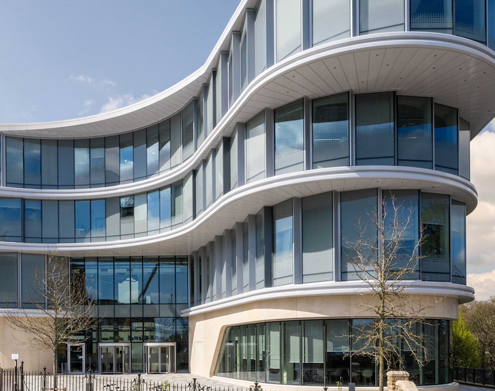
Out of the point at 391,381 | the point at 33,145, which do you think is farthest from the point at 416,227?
the point at 33,145

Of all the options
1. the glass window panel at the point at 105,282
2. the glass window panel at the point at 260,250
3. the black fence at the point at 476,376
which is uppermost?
the glass window panel at the point at 260,250

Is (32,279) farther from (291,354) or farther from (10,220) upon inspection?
(291,354)

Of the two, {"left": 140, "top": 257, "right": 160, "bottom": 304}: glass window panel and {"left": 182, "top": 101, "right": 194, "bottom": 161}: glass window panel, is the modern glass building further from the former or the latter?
{"left": 140, "top": 257, "right": 160, "bottom": 304}: glass window panel

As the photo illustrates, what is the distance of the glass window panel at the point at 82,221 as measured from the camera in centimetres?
4489

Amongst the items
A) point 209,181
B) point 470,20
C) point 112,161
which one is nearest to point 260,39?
point 470,20

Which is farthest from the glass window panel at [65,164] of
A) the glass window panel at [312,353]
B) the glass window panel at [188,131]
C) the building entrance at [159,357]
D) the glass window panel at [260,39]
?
the glass window panel at [312,353]

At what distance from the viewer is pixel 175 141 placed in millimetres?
41312

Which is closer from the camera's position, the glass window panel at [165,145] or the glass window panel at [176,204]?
the glass window panel at [176,204]

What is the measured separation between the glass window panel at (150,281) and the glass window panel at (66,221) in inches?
230

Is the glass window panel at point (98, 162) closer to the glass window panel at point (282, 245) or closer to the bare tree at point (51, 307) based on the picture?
the bare tree at point (51, 307)

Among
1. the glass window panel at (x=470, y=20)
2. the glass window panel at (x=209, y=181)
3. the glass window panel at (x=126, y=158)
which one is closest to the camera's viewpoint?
the glass window panel at (x=470, y=20)

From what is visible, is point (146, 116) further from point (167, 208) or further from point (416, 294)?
point (416, 294)

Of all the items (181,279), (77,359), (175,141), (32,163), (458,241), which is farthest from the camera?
(32,163)

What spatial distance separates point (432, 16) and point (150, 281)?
29.0 m
